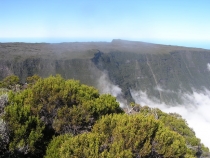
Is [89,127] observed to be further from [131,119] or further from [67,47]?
[67,47]

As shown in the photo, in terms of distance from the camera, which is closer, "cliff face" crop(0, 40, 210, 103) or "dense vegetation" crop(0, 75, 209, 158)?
"dense vegetation" crop(0, 75, 209, 158)

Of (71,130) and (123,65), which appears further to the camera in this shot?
(123,65)

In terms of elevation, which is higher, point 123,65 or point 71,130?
point 71,130

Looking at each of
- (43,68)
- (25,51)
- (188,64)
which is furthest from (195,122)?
(25,51)
